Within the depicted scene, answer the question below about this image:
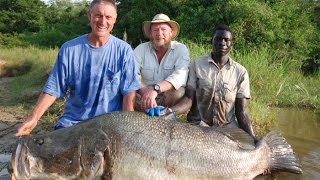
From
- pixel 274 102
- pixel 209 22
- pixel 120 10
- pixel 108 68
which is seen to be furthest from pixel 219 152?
pixel 120 10

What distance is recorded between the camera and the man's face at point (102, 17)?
3609 millimetres

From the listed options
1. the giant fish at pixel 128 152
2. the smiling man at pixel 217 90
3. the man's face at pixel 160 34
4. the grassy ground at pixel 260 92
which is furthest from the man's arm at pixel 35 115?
the grassy ground at pixel 260 92

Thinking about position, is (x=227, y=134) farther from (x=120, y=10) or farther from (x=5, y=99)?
(x=120, y=10)

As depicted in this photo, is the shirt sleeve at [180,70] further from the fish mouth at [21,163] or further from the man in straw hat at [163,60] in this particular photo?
the fish mouth at [21,163]

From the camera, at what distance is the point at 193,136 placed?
10.9ft

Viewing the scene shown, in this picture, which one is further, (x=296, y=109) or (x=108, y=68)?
(x=296, y=109)

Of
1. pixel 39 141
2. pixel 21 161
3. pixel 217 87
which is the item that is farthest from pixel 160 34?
pixel 21 161

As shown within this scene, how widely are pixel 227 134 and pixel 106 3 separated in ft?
5.02

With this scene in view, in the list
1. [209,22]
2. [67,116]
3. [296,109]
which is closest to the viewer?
[67,116]

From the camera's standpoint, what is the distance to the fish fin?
11.9ft

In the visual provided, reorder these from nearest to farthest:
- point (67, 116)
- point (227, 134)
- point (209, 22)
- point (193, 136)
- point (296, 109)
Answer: point (193, 136) < point (227, 134) < point (67, 116) < point (296, 109) < point (209, 22)

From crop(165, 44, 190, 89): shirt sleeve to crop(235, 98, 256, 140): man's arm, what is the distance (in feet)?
2.26

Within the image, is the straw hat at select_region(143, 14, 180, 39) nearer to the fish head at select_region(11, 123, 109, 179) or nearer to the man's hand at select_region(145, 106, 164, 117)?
the man's hand at select_region(145, 106, 164, 117)

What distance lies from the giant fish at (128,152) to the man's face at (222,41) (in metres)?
1.50
